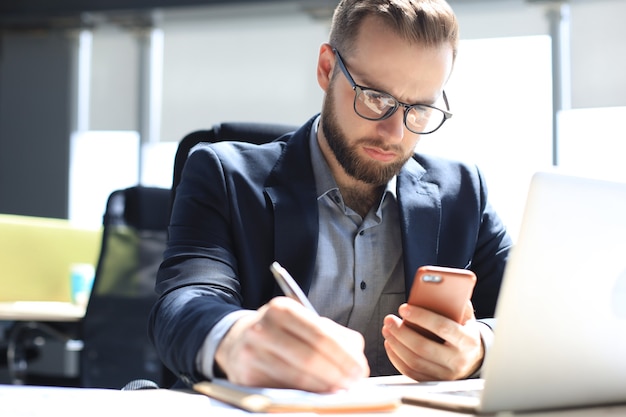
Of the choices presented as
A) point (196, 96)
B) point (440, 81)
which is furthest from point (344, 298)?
point (196, 96)

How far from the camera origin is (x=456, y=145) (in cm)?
579

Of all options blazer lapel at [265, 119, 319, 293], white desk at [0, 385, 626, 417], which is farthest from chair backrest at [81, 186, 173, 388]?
white desk at [0, 385, 626, 417]

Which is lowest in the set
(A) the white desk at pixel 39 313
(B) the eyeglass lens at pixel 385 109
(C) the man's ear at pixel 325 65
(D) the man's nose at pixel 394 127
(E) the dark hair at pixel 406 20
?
(A) the white desk at pixel 39 313

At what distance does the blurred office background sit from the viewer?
5676 mm

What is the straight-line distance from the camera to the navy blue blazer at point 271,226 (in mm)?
1380

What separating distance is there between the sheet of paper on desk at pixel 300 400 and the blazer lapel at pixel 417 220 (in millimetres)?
708

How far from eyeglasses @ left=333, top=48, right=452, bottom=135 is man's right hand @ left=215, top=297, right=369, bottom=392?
741 mm

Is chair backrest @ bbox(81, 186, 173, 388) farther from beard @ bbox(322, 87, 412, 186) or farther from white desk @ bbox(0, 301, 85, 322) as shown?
beard @ bbox(322, 87, 412, 186)

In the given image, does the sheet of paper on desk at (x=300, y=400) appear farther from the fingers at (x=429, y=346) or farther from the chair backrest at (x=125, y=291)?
the chair backrest at (x=125, y=291)

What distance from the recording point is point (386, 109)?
1.59m

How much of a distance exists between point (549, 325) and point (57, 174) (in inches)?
262

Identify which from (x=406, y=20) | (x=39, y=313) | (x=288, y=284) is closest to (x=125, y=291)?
(x=39, y=313)

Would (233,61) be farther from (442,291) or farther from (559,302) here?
(559,302)

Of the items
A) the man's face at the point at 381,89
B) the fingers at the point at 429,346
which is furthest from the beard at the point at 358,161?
the fingers at the point at 429,346
